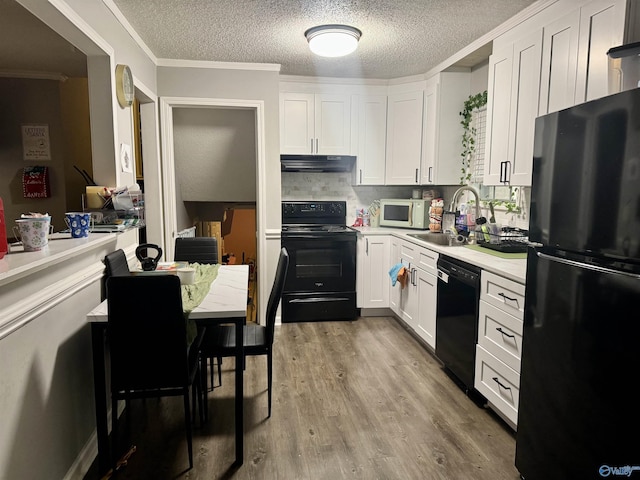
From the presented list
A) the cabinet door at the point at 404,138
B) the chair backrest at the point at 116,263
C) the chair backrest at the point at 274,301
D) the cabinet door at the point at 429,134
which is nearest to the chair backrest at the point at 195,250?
the chair backrest at the point at 116,263

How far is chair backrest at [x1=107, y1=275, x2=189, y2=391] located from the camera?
5.64 feet

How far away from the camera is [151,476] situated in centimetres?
192

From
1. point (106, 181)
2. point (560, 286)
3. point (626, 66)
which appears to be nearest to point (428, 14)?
point (626, 66)

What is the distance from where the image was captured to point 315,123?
4.16m

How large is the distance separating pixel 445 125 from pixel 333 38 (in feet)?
5.00

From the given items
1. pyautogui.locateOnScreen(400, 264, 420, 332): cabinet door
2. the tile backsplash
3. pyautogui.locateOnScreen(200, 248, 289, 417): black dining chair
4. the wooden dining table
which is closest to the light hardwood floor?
the wooden dining table

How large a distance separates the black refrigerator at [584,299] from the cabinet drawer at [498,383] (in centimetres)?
34

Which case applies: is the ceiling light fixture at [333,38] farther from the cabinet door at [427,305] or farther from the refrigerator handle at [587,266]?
the refrigerator handle at [587,266]

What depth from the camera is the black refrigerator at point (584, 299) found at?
128 cm

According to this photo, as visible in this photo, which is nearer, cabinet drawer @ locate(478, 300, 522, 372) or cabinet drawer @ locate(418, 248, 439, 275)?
cabinet drawer @ locate(478, 300, 522, 372)

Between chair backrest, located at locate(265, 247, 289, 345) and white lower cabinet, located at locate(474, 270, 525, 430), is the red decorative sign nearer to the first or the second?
chair backrest, located at locate(265, 247, 289, 345)

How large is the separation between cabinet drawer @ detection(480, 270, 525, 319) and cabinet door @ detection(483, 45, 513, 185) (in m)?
0.87

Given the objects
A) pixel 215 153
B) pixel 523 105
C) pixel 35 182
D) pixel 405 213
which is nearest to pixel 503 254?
pixel 523 105

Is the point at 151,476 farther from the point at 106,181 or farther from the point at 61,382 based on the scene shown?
the point at 106,181
